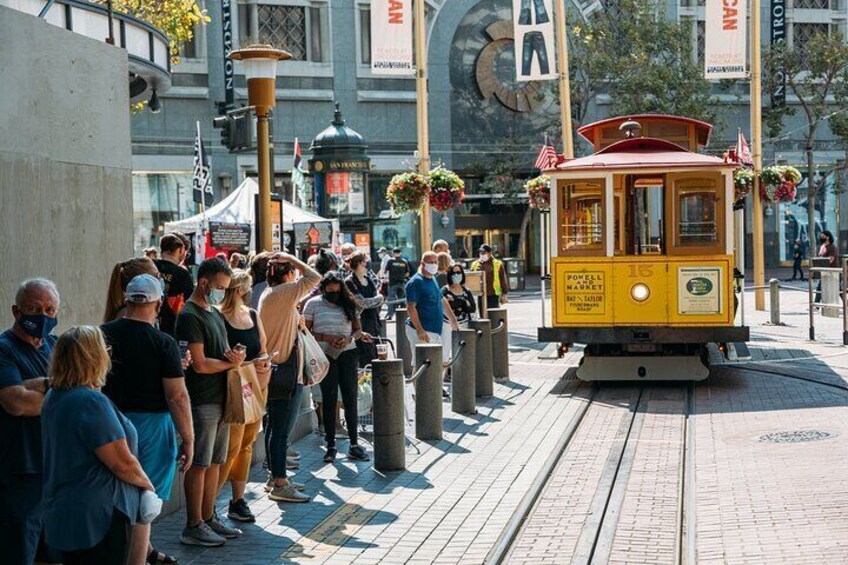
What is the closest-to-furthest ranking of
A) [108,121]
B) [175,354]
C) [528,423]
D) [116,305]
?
[175,354] → [116,305] → [108,121] → [528,423]

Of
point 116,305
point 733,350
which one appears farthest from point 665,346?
point 116,305

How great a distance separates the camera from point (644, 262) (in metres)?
17.5

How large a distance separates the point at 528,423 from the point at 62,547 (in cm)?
900

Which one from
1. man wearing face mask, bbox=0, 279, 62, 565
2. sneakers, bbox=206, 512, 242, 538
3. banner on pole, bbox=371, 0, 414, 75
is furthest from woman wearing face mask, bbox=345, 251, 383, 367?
banner on pole, bbox=371, 0, 414, 75

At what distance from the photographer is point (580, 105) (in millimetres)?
51344

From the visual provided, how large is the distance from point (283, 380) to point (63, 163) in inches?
91.4

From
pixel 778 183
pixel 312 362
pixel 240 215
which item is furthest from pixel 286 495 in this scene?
pixel 778 183

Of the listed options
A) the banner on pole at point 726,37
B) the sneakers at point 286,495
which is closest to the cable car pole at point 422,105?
the banner on pole at point 726,37

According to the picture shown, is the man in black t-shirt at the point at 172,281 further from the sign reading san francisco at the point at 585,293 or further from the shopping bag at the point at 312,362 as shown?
the sign reading san francisco at the point at 585,293

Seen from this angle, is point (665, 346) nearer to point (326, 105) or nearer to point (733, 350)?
point (733, 350)

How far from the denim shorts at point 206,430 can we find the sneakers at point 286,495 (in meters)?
1.35

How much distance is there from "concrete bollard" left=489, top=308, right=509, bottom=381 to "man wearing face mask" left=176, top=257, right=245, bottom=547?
9.55 m

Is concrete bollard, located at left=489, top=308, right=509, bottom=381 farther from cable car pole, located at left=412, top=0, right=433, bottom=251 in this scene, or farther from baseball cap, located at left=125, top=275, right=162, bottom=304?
baseball cap, located at left=125, top=275, right=162, bottom=304

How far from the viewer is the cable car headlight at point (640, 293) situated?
57.1 ft
